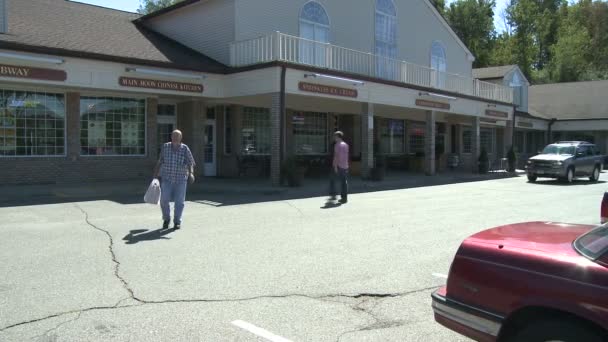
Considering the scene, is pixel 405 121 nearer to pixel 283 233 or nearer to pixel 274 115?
pixel 274 115

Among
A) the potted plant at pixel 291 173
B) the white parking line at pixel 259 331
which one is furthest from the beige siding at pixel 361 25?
the white parking line at pixel 259 331

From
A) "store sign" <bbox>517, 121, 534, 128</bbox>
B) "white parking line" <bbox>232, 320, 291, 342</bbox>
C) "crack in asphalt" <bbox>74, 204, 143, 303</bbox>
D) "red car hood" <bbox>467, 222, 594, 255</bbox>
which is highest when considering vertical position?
"store sign" <bbox>517, 121, 534, 128</bbox>

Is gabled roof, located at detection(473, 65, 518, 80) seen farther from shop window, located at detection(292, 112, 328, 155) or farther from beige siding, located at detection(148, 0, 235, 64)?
beige siding, located at detection(148, 0, 235, 64)

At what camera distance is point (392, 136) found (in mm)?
31281

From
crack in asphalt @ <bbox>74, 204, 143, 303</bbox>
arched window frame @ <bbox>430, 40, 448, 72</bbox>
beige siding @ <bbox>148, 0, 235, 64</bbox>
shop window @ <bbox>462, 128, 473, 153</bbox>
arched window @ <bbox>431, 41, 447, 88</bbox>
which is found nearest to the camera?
crack in asphalt @ <bbox>74, 204, 143, 303</bbox>

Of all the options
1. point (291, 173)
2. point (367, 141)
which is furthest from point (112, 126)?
point (367, 141)

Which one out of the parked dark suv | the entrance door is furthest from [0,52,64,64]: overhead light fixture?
the parked dark suv

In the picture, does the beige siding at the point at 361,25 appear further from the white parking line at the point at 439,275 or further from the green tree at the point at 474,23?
the green tree at the point at 474,23

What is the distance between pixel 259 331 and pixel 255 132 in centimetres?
1930

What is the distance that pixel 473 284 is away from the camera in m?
3.56

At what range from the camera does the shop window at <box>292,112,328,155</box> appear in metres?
25.0

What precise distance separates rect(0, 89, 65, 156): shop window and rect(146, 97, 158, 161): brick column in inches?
115

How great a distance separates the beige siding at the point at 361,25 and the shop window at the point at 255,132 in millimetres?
3692

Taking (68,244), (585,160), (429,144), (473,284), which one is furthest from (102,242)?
(585,160)
